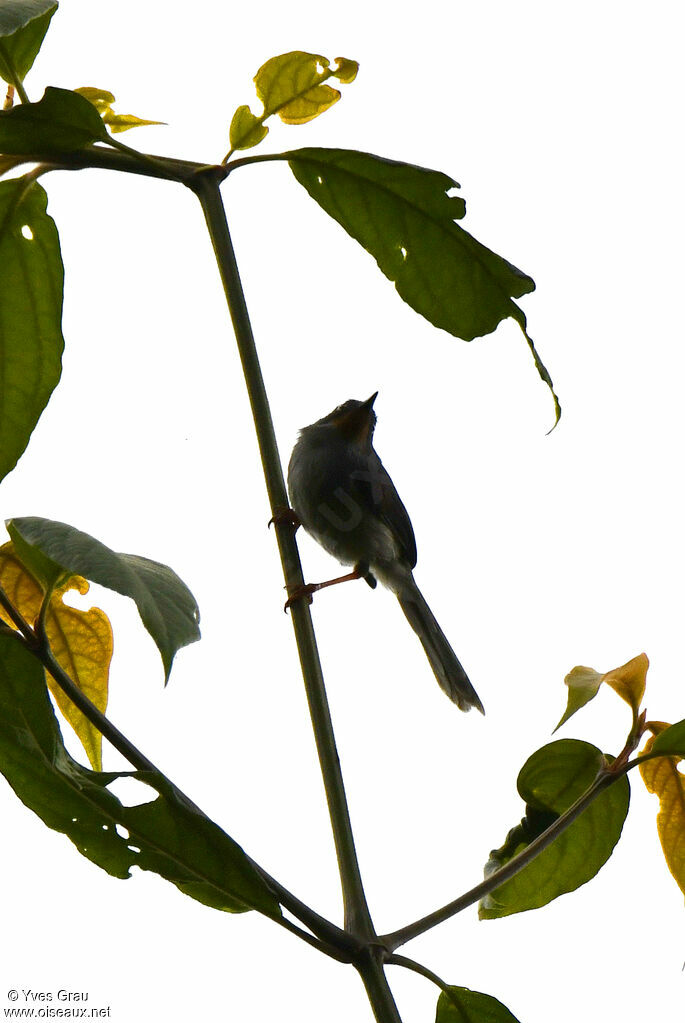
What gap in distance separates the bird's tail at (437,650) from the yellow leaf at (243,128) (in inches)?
72.6

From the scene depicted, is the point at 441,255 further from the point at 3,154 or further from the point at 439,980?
the point at 439,980

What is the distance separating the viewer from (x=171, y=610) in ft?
4.12

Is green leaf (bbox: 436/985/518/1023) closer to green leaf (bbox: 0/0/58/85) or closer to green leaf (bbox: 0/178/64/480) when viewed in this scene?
green leaf (bbox: 0/178/64/480)

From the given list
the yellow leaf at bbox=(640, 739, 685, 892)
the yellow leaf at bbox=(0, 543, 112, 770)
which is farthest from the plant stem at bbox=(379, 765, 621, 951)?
the yellow leaf at bbox=(0, 543, 112, 770)

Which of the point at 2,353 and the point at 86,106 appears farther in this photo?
the point at 2,353

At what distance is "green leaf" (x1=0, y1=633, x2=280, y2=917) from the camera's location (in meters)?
1.32

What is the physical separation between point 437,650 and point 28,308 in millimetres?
2029

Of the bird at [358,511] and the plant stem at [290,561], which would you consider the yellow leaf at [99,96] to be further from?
the bird at [358,511]

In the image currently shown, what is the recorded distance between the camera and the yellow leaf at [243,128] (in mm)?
1729

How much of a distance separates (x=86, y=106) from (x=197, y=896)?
1.13 meters

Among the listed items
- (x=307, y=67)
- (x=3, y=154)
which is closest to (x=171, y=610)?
(x=3, y=154)

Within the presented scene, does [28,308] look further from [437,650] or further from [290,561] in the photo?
[437,650]

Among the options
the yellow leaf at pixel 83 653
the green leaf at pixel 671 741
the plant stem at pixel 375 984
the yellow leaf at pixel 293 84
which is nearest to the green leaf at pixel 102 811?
the plant stem at pixel 375 984

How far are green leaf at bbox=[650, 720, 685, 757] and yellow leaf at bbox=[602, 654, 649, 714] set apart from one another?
74mm
